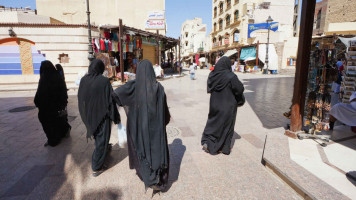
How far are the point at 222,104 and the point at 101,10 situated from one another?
21.8 m

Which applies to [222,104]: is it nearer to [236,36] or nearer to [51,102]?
[51,102]

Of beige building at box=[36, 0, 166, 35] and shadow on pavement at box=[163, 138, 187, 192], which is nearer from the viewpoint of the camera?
shadow on pavement at box=[163, 138, 187, 192]

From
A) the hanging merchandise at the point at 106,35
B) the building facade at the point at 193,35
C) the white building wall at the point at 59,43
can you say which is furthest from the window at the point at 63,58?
→ the building facade at the point at 193,35

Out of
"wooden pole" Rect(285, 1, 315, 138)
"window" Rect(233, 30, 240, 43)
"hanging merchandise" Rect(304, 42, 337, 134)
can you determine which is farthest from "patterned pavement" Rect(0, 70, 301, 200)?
"window" Rect(233, 30, 240, 43)

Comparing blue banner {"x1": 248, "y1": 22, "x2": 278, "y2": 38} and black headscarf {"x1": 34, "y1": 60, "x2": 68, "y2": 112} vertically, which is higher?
blue banner {"x1": 248, "y1": 22, "x2": 278, "y2": 38}

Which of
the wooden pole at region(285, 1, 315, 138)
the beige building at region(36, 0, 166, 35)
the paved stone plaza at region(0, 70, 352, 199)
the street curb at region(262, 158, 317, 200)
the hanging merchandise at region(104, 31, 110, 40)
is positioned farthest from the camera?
the beige building at region(36, 0, 166, 35)

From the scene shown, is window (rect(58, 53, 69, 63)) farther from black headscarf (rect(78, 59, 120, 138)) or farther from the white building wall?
black headscarf (rect(78, 59, 120, 138))

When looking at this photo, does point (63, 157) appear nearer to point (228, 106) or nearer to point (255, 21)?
point (228, 106)

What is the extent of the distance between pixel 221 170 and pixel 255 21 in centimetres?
2785

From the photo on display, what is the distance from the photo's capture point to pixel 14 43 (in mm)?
12367

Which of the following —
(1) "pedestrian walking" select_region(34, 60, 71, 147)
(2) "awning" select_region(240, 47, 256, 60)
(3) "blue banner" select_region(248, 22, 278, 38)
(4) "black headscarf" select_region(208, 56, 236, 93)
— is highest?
(3) "blue banner" select_region(248, 22, 278, 38)

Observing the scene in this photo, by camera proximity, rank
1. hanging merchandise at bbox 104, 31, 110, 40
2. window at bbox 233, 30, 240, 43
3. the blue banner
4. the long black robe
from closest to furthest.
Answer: the long black robe
hanging merchandise at bbox 104, 31, 110, 40
the blue banner
window at bbox 233, 30, 240, 43

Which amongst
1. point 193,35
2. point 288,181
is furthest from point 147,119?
point 193,35

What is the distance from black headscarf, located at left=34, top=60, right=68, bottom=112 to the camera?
3867 millimetres
